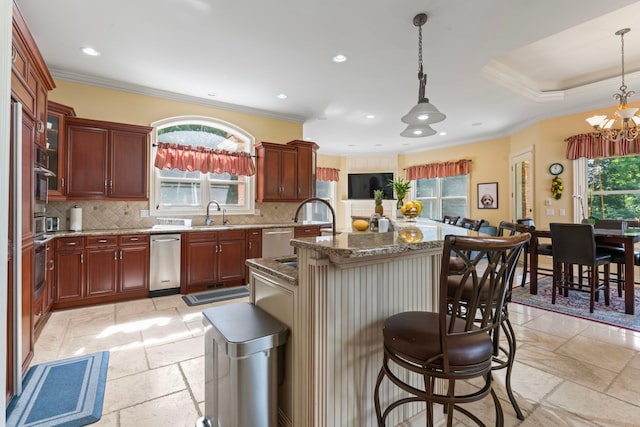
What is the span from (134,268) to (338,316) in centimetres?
344

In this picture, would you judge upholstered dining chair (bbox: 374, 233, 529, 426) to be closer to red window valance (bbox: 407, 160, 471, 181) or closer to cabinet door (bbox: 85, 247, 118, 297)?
cabinet door (bbox: 85, 247, 118, 297)

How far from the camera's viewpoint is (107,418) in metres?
1.72

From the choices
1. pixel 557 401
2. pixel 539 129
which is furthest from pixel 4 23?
pixel 539 129

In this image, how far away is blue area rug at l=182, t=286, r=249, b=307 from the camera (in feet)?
12.4

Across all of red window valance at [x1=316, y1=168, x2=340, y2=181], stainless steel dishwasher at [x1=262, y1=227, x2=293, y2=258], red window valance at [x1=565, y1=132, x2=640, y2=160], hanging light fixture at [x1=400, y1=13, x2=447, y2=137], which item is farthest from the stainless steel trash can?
red window valance at [x1=316, y1=168, x2=340, y2=181]

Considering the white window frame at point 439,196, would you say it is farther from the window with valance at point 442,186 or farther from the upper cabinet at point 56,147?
the upper cabinet at point 56,147

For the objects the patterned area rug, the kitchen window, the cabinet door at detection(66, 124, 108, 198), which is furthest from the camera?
the kitchen window

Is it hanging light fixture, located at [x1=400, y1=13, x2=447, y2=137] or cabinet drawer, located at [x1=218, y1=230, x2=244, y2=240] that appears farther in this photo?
cabinet drawer, located at [x1=218, y1=230, x2=244, y2=240]

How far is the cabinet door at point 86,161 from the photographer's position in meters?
3.64

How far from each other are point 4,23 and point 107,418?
201 centimetres

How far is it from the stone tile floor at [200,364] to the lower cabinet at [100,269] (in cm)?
20

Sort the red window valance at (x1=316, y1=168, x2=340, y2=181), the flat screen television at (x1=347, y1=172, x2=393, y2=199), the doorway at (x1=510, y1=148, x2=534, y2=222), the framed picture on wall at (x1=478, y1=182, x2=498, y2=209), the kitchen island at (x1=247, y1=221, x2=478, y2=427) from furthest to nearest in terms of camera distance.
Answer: the flat screen television at (x1=347, y1=172, x2=393, y2=199) < the red window valance at (x1=316, y1=168, x2=340, y2=181) < the framed picture on wall at (x1=478, y1=182, x2=498, y2=209) < the doorway at (x1=510, y1=148, x2=534, y2=222) < the kitchen island at (x1=247, y1=221, x2=478, y2=427)

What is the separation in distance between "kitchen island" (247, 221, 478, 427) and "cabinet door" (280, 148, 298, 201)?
3.78 metres

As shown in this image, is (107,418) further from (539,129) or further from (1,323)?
(539,129)
